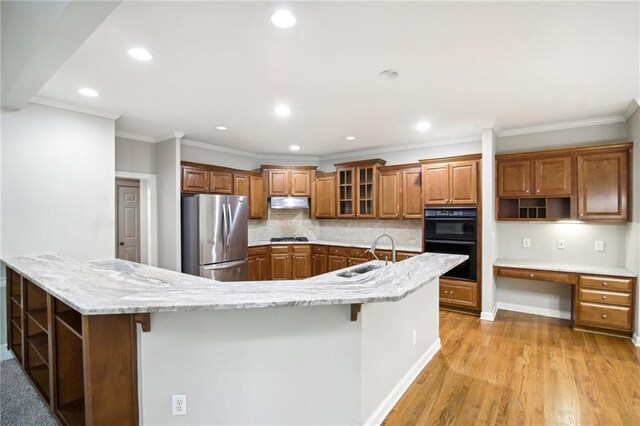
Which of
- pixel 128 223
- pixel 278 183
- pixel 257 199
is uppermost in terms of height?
pixel 278 183

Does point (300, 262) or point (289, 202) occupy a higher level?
point (289, 202)

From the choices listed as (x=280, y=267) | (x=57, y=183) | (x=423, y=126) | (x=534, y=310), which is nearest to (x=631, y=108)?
(x=423, y=126)

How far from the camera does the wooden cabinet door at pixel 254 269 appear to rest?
17.7 ft

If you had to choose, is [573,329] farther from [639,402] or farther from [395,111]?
[395,111]

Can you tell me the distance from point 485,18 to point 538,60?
0.85m

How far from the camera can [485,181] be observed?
13.8 ft

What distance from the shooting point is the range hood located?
19.7 feet

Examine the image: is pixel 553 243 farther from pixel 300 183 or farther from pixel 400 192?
pixel 300 183

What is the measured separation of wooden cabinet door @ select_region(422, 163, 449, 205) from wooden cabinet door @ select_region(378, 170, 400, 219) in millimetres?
550

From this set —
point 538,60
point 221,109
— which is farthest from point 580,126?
point 221,109

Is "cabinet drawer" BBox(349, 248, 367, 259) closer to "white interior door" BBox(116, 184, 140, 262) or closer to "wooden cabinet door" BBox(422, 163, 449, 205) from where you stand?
"wooden cabinet door" BBox(422, 163, 449, 205)

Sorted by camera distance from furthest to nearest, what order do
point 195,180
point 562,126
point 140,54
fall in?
point 195,180, point 562,126, point 140,54

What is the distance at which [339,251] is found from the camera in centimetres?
562

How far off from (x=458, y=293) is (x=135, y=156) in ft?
16.6
